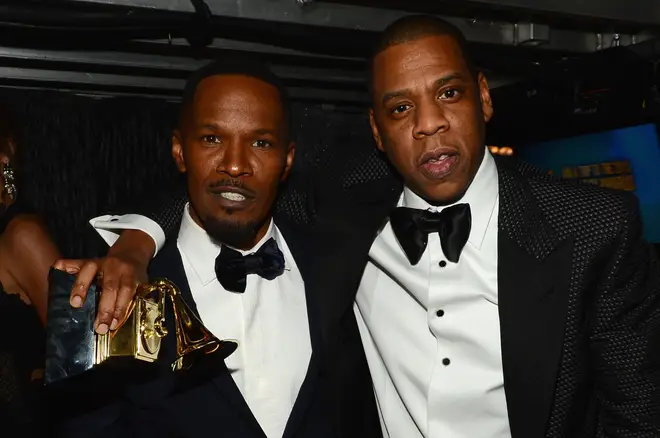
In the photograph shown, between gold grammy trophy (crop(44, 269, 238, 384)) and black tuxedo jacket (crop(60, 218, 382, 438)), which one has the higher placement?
gold grammy trophy (crop(44, 269, 238, 384))

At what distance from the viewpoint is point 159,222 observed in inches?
78.4

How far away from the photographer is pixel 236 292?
6.30ft

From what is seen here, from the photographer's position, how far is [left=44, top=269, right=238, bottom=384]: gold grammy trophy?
147cm

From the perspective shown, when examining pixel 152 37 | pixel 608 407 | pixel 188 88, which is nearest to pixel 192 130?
pixel 188 88

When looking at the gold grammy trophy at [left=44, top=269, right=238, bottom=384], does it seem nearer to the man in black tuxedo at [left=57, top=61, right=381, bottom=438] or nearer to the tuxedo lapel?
the man in black tuxedo at [left=57, top=61, right=381, bottom=438]

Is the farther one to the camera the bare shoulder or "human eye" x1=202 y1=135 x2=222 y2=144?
the bare shoulder

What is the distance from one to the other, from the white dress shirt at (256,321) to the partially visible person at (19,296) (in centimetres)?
40

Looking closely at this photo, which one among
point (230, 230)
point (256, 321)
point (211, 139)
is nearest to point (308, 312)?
point (256, 321)

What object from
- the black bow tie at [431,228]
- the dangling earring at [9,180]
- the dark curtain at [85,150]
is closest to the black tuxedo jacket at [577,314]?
the black bow tie at [431,228]

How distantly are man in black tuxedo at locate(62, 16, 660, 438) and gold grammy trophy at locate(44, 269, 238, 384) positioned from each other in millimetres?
98

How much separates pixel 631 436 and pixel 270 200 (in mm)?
1113

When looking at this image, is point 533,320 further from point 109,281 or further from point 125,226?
point 125,226

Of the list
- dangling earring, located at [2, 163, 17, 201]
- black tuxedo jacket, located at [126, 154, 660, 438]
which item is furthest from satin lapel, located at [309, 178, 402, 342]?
dangling earring, located at [2, 163, 17, 201]

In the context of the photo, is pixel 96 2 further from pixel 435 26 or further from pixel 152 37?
pixel 435 26
